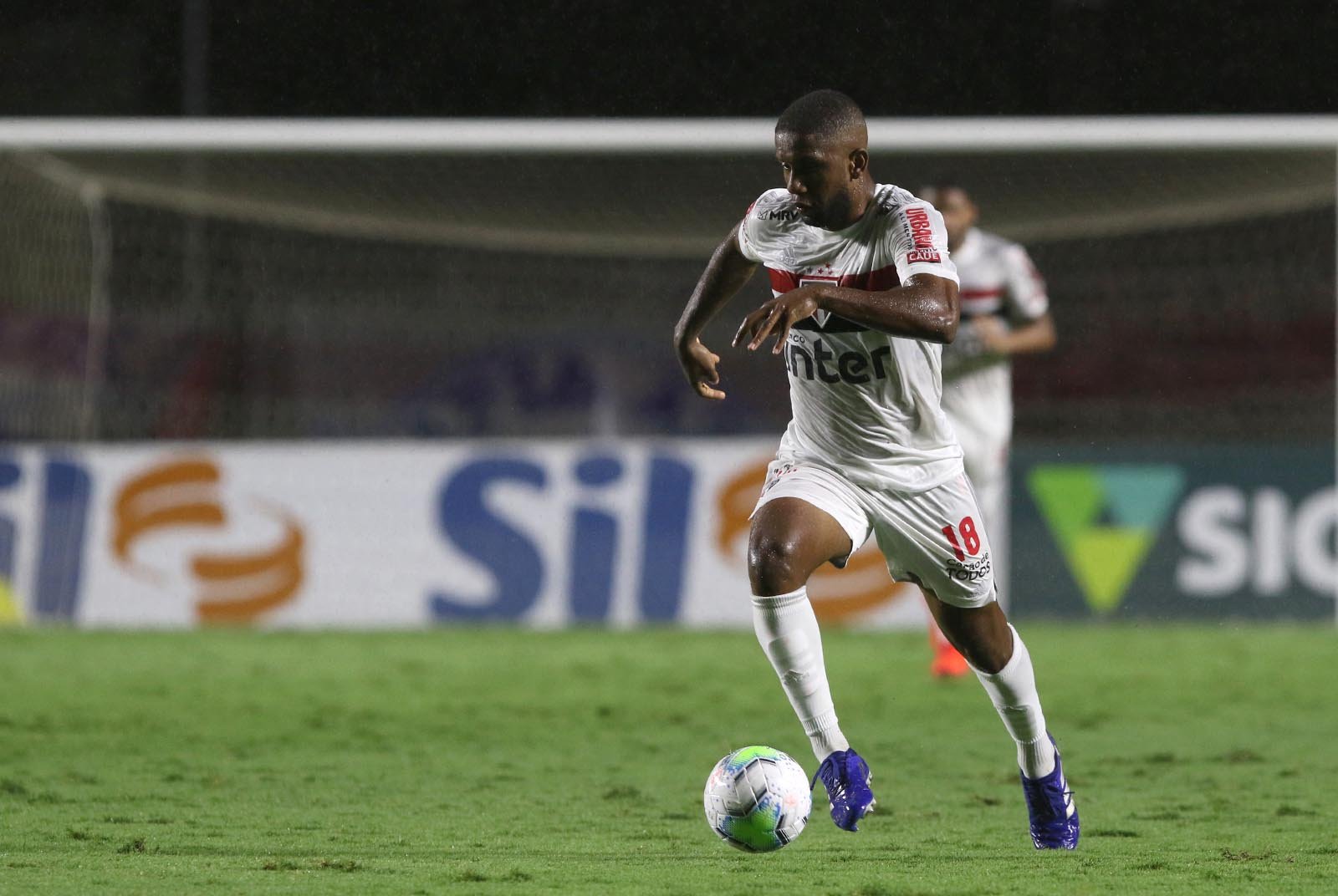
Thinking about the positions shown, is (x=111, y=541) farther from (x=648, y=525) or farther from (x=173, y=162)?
(x=648, y=525)

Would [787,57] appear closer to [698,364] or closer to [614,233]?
[614,233]

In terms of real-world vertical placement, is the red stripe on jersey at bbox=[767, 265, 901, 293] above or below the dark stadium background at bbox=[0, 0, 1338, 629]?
below

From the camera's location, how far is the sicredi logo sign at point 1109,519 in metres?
11.7

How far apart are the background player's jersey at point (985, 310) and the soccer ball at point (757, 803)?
4.48 meters

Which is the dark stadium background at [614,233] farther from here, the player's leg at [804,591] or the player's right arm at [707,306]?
the player's leg at [804,591]

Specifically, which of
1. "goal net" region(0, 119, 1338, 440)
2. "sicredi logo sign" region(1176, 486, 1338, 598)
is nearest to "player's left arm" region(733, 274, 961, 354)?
"goal net" region(0, 119, 1338, 440)

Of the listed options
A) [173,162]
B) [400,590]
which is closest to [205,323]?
[173,162]

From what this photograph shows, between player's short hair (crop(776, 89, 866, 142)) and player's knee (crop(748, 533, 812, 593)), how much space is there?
3.27 feet

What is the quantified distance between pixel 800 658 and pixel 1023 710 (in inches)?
25.1

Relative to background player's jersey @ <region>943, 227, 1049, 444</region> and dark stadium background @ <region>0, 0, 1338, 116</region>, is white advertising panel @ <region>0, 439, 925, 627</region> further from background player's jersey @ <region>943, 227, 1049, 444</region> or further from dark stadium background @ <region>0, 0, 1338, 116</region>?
background player's jersey @ <region>943, 227, 1049, 444</region>

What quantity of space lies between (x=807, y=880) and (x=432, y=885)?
0.84 metres

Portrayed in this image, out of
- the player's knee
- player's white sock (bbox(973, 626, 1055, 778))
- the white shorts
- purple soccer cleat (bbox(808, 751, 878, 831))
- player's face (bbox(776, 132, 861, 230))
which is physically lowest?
purple soccer cleat (bbox(808, 751, 878, 831))

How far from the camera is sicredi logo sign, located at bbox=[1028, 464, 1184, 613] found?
1172cm

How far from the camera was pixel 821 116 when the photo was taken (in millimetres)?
4340
